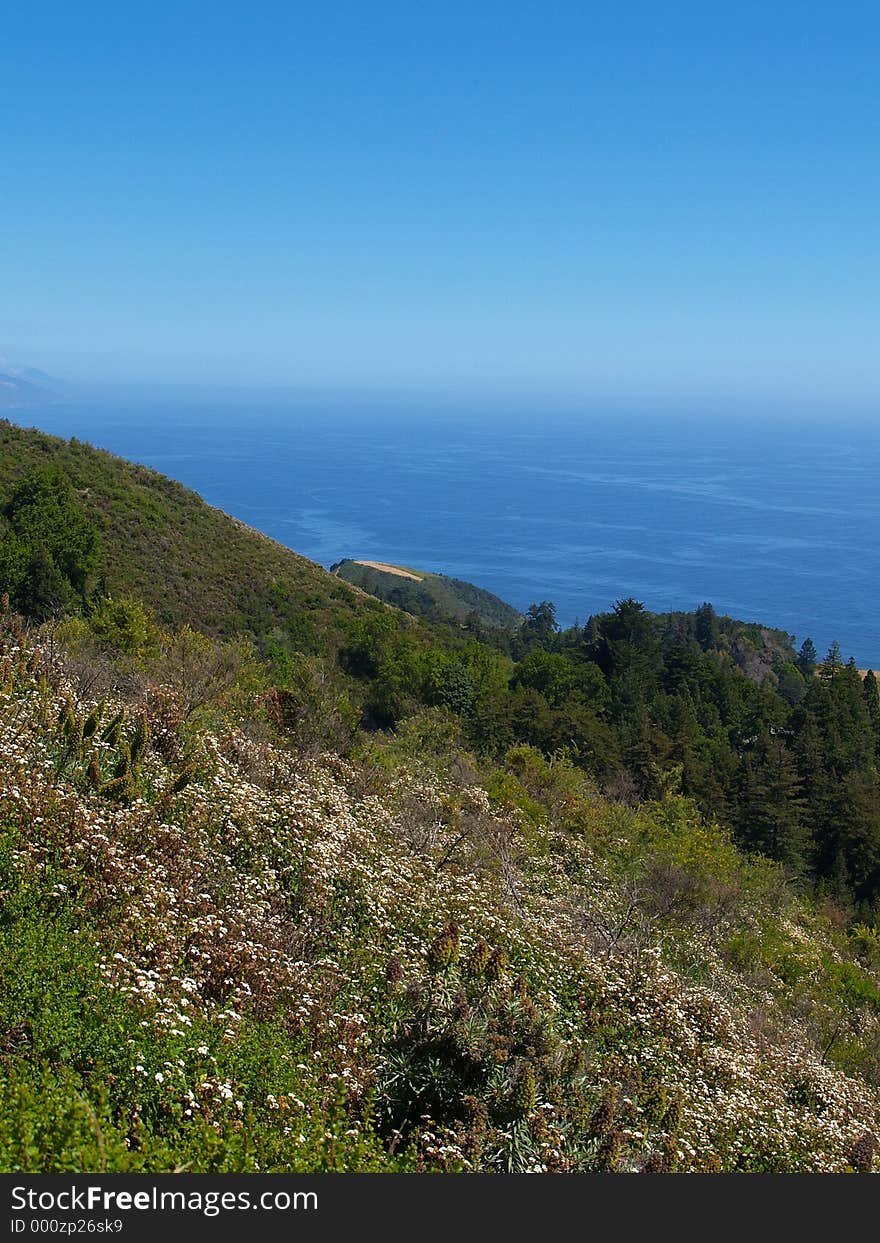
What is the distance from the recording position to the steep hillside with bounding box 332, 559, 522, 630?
76.7 meters

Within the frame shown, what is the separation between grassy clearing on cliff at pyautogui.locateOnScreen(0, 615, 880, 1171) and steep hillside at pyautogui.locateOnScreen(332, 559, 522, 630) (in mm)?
60970

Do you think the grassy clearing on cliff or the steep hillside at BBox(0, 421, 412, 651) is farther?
the steep hillside at BBox(0, 421, 412, 651)

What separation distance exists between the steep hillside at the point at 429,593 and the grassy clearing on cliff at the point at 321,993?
6097 centimetres

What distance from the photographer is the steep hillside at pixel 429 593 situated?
252 ft

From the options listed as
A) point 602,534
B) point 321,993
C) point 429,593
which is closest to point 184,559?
point 321,993

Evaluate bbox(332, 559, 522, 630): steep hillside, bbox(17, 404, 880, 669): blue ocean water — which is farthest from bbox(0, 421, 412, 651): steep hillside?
bbox(17, 404, 880, 669): blue ocean water

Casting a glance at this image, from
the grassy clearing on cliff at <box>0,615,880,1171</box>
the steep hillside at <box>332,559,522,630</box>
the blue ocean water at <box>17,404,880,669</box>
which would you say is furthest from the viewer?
the blue ocean water at <box>17,404,880,669</box>

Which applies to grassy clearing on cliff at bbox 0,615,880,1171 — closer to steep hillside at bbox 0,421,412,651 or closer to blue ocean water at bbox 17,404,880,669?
steep hillside at bbox 0,421,412,651

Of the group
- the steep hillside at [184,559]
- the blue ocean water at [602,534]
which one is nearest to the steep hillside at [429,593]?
the blue ocean water at [602,534]

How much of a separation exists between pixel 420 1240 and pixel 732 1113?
444cm

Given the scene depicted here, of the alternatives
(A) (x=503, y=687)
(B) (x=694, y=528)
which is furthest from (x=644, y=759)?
(B) (x=694, y=528)

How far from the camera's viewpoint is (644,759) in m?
30.5

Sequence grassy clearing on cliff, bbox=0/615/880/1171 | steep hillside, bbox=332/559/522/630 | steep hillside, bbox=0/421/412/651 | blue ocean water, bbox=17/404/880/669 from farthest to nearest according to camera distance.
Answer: blue ocean water, bbox=17/404/880/669 < steep hillside, bbox=332/559/522/630 < steep hillside, bbox=0/421/412/651 < grassy clearing on cliff, bbox=0/615/880/1171

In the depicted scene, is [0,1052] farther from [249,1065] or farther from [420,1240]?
[420,1240]
